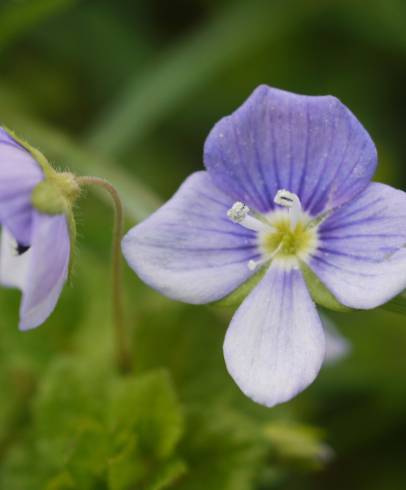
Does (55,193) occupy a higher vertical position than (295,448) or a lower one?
higher

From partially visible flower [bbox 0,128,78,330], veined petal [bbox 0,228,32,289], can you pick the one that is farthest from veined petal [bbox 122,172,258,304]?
veined petal [bbox 0,228,32,289]

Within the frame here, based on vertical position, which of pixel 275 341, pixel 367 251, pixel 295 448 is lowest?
pixel 295 448

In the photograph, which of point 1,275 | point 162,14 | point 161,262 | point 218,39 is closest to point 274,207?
point 161,262

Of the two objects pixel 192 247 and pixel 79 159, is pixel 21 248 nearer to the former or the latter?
pixel 192 247

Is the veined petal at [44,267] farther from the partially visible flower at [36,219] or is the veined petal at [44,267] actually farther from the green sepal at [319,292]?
the green sepal at [319,292]

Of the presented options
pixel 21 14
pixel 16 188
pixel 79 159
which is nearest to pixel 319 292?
pixel 16 188

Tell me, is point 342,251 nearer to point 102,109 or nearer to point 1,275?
point 1,275

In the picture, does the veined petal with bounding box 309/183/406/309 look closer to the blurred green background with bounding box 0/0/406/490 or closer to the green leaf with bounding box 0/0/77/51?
the blurred green background with bounding box 0/0/406/490
